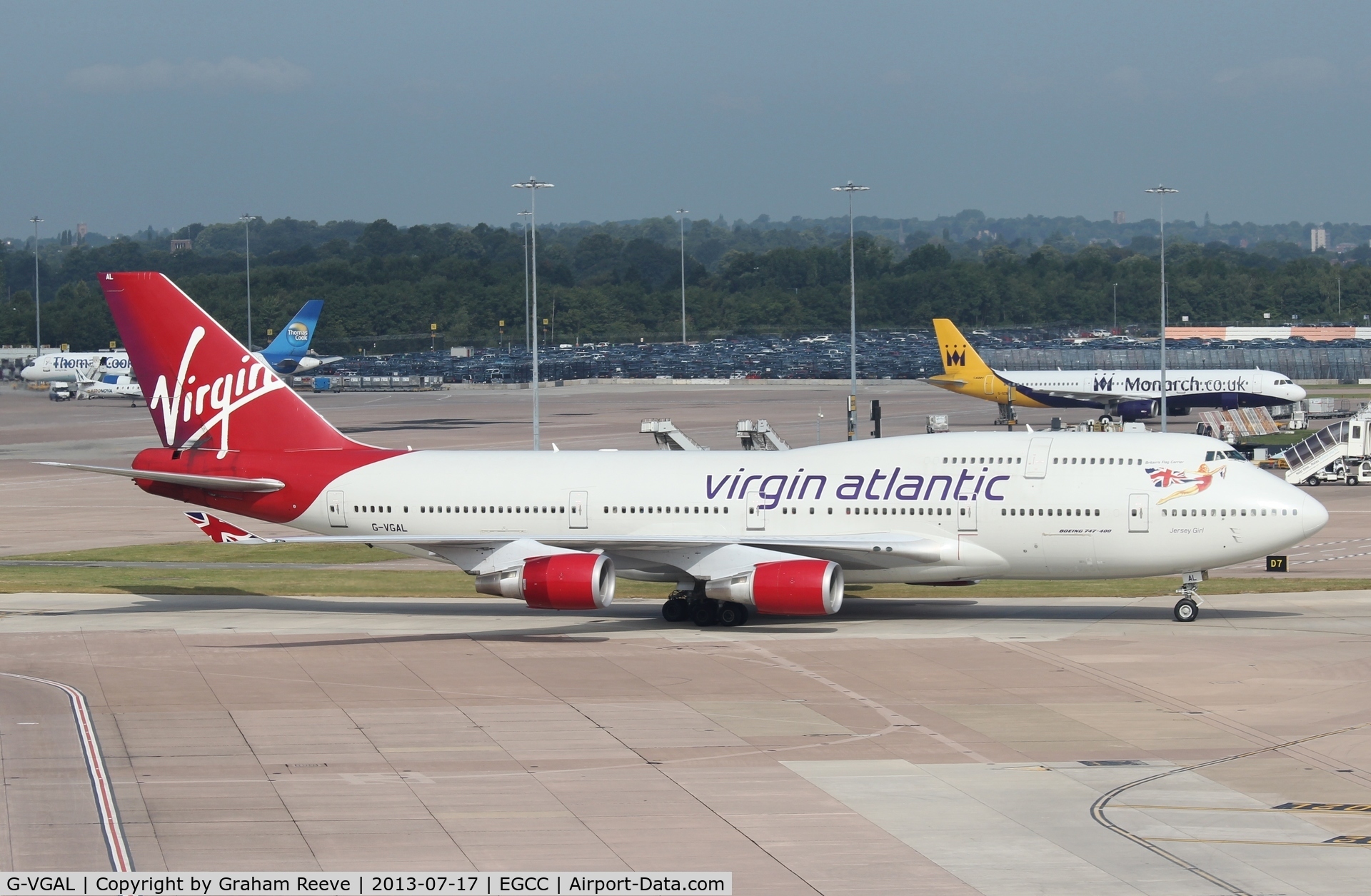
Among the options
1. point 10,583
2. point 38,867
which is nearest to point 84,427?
point 10,583

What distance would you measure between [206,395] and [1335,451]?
56154mm

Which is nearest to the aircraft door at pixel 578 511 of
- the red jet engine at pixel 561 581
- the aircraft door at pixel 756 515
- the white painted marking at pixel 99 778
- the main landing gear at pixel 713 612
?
the red jet engine at pixel 561 581

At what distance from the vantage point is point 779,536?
40.6 metres

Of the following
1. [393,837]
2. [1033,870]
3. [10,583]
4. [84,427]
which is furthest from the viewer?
[84,427]

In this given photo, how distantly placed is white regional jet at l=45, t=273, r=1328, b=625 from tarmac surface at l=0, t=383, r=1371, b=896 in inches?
65.3

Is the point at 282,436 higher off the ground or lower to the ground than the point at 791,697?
higher

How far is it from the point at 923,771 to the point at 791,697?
6096mm

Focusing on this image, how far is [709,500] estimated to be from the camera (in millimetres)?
41188

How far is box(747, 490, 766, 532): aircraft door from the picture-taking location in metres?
40.8

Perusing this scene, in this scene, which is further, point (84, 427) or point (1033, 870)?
point (84, 427)

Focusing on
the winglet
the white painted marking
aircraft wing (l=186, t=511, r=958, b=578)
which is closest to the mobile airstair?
aircraft wing (l=186, t=511, r=958, b=578)

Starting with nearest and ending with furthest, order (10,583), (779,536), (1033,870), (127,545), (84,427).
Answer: (1033,870)
(779,536)
(10,583)
(127,545)
(84,427)

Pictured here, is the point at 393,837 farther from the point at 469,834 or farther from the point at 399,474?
the point at 399,474

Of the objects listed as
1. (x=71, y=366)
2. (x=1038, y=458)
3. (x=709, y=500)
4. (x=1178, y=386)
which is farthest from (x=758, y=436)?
(x=71, y=366)
